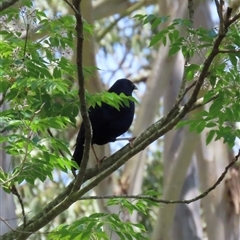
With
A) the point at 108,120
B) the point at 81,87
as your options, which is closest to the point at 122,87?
the point at 108,120

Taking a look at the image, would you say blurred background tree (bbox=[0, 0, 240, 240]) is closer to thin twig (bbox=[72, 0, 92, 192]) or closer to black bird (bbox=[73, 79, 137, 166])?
black bird (bbox=[73, 79, 137, 166])

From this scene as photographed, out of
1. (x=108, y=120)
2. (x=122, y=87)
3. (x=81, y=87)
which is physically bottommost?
(x=81, y=87)

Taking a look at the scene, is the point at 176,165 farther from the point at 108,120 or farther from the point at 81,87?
Result: the point at 81,87

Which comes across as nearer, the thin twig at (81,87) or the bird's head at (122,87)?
the thin twig at (81,87)

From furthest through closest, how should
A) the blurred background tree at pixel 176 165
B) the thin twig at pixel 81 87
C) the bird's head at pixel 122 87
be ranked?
the blurred background tree at pixel 176 165, the bird's head at pixel 122 87, the thin twig at pixel 81 87

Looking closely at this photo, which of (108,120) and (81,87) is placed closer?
(81,87)

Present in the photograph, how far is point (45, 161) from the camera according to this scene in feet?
7.99

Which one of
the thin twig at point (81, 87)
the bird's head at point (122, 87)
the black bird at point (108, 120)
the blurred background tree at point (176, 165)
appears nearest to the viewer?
the thin twig at point (81, 87)

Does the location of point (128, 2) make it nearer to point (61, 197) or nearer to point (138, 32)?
point (138, 32)

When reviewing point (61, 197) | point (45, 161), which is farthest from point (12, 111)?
point (61, 197)

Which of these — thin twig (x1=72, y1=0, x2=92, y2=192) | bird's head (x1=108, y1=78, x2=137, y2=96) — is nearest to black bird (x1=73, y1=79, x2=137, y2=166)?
bird's head (x1=108, y1=78, x2=137, y2=96)

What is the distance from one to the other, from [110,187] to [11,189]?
3.51 meters

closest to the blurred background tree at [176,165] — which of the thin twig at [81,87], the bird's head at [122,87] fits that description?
the bird's head at [122,87]

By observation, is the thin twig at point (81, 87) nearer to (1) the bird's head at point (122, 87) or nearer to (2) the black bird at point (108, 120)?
(2) the black bird at point (108, 120)
